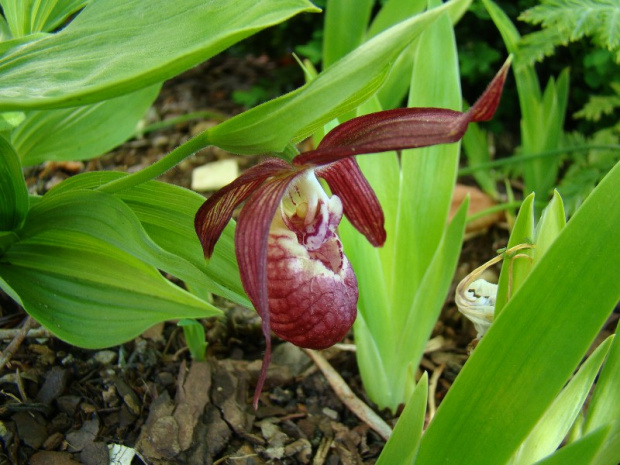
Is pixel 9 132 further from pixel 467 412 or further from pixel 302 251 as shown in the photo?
pixel 467 412

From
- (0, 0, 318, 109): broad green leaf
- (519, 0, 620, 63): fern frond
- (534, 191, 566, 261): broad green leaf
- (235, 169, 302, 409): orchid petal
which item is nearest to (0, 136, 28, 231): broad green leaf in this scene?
(0, 0, 318, 109): broad green leaf

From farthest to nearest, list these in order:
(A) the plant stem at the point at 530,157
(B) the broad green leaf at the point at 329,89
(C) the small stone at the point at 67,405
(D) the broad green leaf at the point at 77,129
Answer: (A) the plant stem at the point at 530,157
(D) the broad green leaf at the point at 77,129
(C) the small stone at the point at 67,405
(B) the broad green leaf at the point at 329,89

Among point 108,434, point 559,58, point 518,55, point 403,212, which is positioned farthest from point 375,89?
point 559,58

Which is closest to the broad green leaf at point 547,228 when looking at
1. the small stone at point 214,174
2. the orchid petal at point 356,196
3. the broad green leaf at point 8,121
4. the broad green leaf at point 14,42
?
the orchid petal at point 356,196

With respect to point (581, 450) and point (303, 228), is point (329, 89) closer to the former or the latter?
point (303, 228)

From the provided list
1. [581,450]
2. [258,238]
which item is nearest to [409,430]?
[581,450]

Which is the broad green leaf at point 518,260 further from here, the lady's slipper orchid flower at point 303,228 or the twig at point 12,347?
the twig at point 12,347

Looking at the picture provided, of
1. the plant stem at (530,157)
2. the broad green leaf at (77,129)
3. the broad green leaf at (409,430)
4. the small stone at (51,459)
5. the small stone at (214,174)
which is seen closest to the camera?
the broad green leaf at (409,430)
